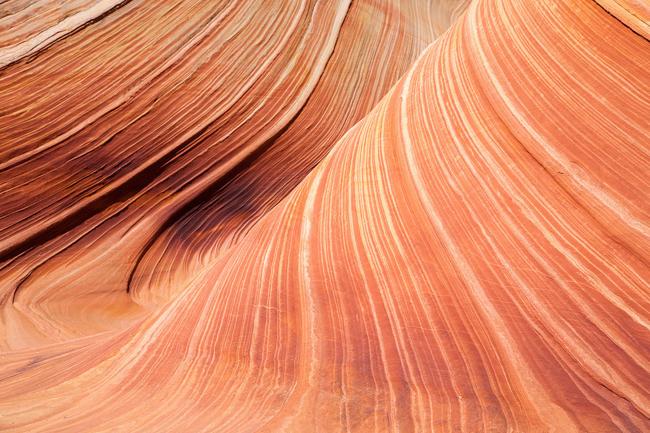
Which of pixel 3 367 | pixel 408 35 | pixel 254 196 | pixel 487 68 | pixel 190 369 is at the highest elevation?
pixel 408 35

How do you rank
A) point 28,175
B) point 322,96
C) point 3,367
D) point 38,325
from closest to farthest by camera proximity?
point 3,367
point 38,325
point 28,175
point 322,96

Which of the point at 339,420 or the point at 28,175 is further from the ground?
the point at 28,175

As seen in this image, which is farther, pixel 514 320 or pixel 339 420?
pixel 514 320

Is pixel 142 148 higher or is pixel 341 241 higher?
pixel 142 148

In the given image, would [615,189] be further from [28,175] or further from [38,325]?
[28,175]

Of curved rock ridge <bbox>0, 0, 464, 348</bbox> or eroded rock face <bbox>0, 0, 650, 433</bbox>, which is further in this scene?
curved rock ridge <bbox>0, 0, 464, 348</bbox>

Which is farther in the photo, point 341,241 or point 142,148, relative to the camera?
point 142,148

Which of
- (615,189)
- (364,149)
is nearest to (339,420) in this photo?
(615,189)

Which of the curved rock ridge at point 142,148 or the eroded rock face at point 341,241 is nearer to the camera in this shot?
the eroded rock face at point 341,241
